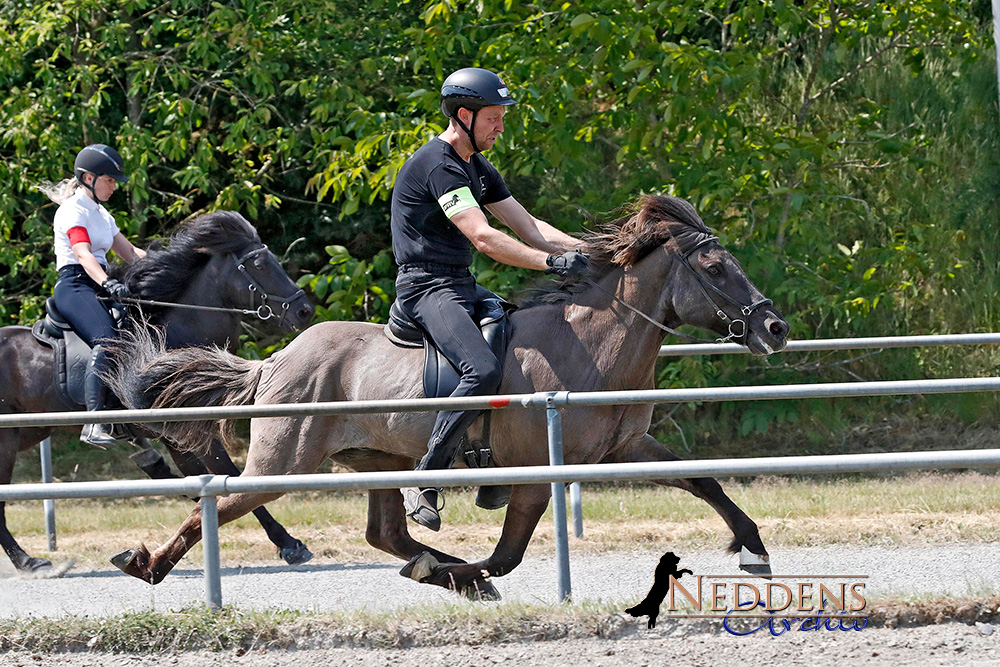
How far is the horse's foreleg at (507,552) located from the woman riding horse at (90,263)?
3349 mm

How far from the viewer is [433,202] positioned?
19.5 ft

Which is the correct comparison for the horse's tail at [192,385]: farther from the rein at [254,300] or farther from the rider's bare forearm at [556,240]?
the rein at [254,300]

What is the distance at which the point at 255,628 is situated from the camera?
510cm

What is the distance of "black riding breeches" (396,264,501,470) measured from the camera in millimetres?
5711

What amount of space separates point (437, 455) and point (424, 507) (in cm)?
24

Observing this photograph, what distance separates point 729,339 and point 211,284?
169 inches

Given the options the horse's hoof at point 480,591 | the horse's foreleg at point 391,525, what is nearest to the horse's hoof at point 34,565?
the horse's foreleg at point 391,525

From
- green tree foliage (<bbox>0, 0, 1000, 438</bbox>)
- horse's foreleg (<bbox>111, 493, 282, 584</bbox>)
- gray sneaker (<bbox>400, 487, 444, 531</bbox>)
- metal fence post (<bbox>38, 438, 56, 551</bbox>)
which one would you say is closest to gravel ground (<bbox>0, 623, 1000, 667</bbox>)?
gray sneaker (<bbox>400, 487, 444, 531</bbox>)

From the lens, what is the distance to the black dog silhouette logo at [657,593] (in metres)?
5.03

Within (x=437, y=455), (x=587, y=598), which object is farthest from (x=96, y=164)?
(x=587, y=598)

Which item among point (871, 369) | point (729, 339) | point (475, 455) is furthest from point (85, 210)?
point (871, 369)

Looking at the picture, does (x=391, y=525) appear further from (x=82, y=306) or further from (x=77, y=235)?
(x=77, y=235)

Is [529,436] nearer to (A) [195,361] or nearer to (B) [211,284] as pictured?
(A) [195,361]

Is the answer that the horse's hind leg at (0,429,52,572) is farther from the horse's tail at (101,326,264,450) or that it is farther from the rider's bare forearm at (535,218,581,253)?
the rider's bare forearm at (535,218,581,253)
